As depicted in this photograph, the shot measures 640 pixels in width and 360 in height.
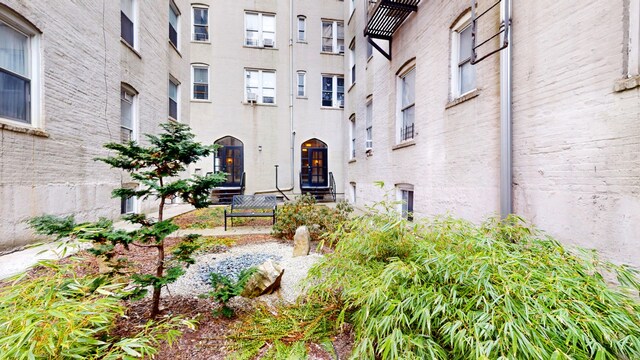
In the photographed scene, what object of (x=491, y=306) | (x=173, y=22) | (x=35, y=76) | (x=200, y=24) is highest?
(x=200, y=24)

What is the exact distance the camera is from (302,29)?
13.2 m

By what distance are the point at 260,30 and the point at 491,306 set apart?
14617 mm

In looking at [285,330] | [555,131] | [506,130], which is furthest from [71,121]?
[555,131]

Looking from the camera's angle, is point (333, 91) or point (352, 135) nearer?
point (352, 135)

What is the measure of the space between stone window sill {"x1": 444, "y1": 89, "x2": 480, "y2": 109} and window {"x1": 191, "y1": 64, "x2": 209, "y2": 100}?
11.3 m

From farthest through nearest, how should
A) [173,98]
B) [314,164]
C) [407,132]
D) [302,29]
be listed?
[314,164] < [302,29] < [173,98] < [407,132]

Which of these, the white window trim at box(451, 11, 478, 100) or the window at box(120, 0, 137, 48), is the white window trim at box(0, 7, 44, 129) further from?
the white window trim at box(451, 11, 478, 100)

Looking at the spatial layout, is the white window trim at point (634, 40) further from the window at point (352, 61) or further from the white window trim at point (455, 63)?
the window at point (352, 61)

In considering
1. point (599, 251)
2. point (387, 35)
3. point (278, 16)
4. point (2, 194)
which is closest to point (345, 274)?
point (599, 251)

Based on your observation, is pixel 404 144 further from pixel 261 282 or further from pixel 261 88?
pixel 261 88

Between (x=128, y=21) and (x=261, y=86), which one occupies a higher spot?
(x=261, y=86)

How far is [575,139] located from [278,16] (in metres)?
13.8

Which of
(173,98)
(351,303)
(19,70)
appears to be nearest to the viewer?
(351,303)

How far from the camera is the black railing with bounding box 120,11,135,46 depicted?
22.8 feet
